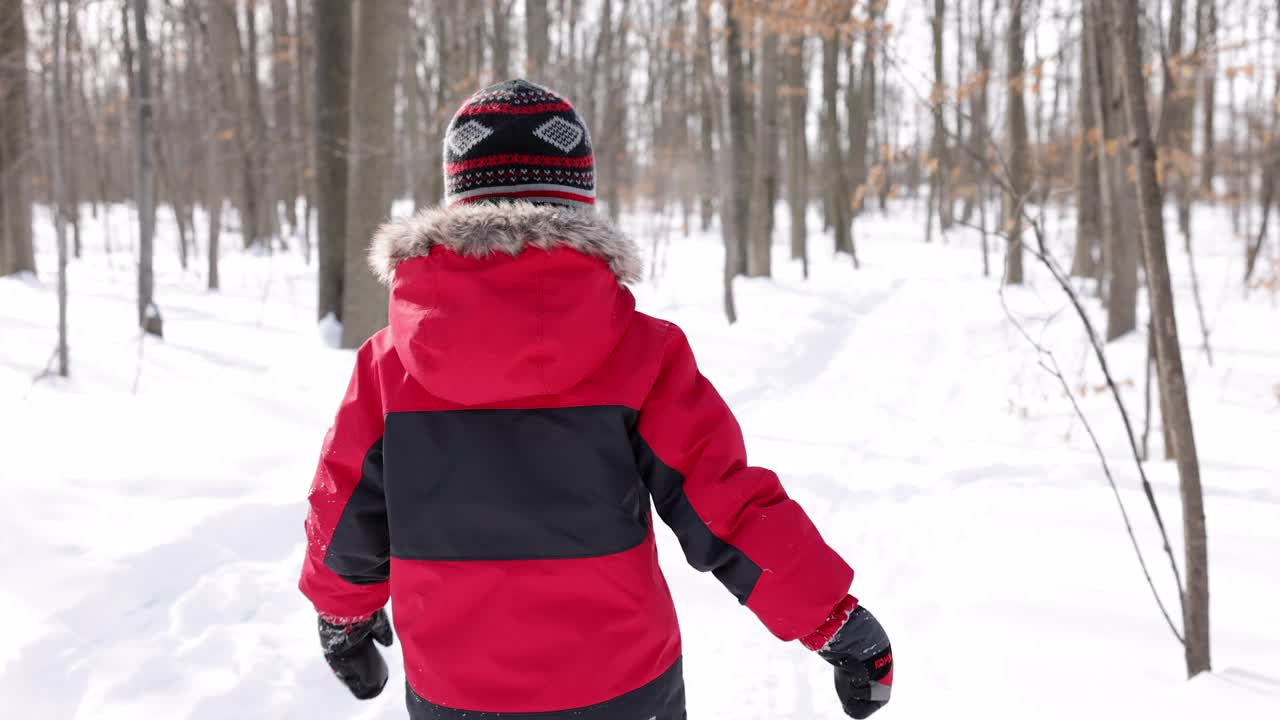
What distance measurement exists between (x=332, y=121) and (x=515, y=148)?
28.8 feet

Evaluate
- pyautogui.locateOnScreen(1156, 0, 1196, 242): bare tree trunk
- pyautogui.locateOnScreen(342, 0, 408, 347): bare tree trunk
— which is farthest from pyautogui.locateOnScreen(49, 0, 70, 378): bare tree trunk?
pyautogui.locateOnScreen(1156, 0, 1196, 242): bare tree trunk

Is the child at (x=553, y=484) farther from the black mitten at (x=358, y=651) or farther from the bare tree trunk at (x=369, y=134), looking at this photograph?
the bare tree trunk at (x=369, y=134)

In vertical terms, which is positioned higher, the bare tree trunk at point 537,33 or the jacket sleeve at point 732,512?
the bare tree trunk at point 537,33

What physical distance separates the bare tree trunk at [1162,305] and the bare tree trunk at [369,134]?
Answer: 682cm

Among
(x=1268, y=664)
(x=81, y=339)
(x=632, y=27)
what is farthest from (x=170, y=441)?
(x=632, y=27)

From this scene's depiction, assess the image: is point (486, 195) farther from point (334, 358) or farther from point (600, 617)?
point (334, 358)

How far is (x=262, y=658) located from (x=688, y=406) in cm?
251

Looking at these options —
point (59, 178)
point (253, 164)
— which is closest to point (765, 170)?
point (253, 164)

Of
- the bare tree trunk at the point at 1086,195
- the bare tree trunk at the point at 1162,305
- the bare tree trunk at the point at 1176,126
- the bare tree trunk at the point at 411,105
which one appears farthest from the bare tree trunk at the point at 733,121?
the bare tree trunk at the point at 1162,305

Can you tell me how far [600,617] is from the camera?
1.55 m

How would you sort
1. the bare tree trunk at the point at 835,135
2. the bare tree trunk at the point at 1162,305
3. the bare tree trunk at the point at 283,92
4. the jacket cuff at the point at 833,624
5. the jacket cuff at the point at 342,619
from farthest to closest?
the bare tree trunk at the point at 835,135 < the bare tree trunk at the point at 283,92 < the bare tree trunk at the point at 1162,305 < the jacket cuff at the point at 342,619 < the jacket cuff at the point at 833,624

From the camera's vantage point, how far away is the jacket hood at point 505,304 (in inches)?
57.2

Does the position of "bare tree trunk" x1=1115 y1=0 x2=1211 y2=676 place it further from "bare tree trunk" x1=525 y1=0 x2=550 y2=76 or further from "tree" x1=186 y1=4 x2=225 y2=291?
"tree" x1=186 y1=4 x2=225 y2=291

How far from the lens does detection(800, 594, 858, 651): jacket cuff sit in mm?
1568
